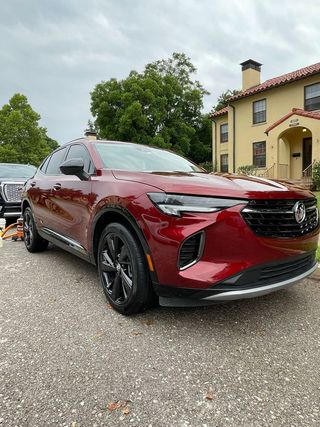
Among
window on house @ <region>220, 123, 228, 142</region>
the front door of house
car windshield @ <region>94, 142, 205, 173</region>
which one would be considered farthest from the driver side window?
window on house @ <region>220, 123, 228, 142</region>

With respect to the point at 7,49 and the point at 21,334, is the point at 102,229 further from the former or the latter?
the point at 7,49

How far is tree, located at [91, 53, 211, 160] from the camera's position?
2716cm

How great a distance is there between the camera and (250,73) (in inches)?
890

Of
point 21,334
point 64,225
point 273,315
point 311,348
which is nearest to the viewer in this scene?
point 311,348

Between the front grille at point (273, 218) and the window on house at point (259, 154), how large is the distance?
1861 cm

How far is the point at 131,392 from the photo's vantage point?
6.01 feet

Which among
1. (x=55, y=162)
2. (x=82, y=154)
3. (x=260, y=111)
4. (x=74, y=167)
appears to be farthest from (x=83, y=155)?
(x=260, y=111)

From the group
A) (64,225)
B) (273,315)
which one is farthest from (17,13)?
(273,315)

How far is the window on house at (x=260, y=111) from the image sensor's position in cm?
2039

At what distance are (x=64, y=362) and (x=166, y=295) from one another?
822 millimetres

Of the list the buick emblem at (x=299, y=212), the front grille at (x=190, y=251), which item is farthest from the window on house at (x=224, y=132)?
the front grille at (x=190, y=251)

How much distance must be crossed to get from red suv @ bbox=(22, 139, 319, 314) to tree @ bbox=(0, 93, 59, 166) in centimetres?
2842

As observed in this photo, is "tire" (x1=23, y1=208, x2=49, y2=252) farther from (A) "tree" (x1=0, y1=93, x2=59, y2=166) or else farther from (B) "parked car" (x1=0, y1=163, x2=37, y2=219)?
(A) "tree" (x1=0, y1=93, x2=59, y2=166)

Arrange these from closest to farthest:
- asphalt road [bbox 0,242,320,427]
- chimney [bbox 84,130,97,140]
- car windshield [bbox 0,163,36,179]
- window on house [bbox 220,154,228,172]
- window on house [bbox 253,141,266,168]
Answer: asphalt road [bbox 0,242,320,427]
chimney [bbox 84,130,97,140]
car windshield [bbox 0,163,36,179]
window on house [bbox 253,141,266,168]
window on house [bbox 220,154,228,172]
